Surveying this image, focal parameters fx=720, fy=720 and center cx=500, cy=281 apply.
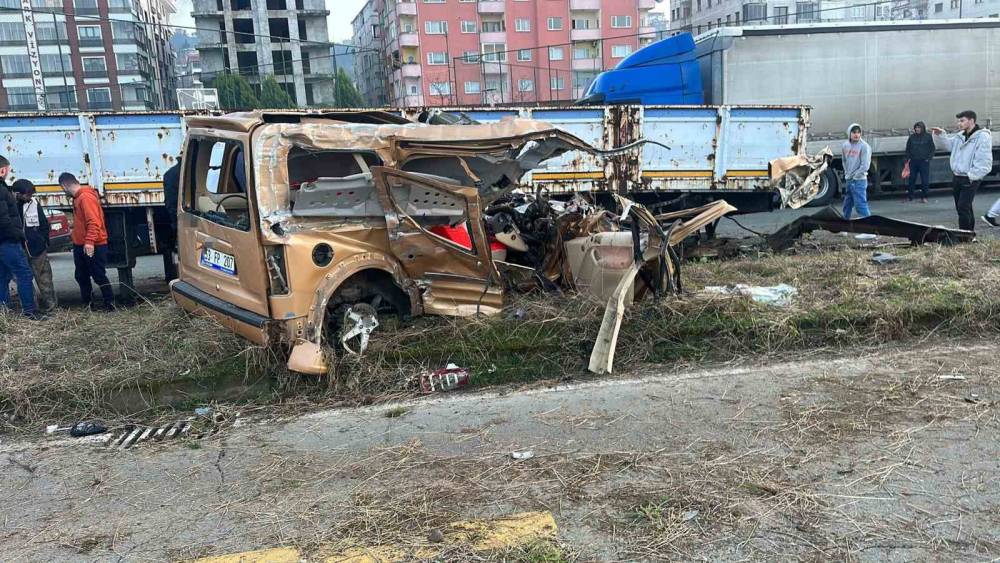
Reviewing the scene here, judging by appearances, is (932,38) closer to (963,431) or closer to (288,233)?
(963,431)

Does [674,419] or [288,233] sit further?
[288,233]

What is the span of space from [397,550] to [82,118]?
27.4ft

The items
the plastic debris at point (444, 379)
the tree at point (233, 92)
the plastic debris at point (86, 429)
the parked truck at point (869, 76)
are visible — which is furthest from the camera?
the tree at point (233, 92)

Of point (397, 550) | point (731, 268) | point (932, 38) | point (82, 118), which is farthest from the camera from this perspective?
point (932, 38)

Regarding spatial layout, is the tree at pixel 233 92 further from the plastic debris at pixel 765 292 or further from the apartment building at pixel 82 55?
the plastic debris at pixel 765 292

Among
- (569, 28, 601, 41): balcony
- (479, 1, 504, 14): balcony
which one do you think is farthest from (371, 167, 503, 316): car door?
(569, 28, 601, 41): balcony

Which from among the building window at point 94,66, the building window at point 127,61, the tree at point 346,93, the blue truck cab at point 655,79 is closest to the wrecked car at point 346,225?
the blue truck cab at point 655,79

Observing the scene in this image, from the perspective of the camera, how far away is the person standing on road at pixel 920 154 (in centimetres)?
1570

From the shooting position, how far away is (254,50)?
5869 cm

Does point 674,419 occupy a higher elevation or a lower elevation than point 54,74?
lower

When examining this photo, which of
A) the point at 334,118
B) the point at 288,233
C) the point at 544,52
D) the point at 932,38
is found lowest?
the point at 288,233

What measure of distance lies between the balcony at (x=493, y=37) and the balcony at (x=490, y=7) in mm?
Answer: 1649

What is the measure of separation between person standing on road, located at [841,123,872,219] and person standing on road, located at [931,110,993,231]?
183 centimetres

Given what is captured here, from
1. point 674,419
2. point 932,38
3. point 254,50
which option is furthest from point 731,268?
point 254,50
